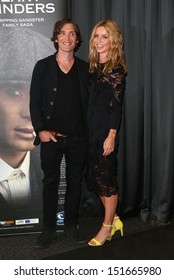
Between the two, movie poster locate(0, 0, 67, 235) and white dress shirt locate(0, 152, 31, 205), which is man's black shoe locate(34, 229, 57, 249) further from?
white dress shirt locate(0, 152, 31, 205)

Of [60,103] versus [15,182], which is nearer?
[60,103]

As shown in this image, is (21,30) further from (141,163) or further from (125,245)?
(125,245)

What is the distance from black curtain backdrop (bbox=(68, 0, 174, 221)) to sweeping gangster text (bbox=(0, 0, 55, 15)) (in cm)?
44

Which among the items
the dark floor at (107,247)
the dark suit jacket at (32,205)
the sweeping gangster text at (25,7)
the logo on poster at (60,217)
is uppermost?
the sweeping gangster text at (25,7)

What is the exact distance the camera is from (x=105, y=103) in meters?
2.64

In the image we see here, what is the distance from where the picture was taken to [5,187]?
118 inches

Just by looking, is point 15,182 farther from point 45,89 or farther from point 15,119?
point 45,89

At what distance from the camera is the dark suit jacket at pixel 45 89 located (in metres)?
2.67

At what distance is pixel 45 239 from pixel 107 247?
0.45 m

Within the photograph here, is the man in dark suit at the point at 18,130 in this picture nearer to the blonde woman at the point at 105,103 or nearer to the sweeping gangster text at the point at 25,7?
the sweeping gangster text at the point at 25,7

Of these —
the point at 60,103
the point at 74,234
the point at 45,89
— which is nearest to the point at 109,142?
the point at 60,103

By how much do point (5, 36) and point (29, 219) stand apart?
137cm

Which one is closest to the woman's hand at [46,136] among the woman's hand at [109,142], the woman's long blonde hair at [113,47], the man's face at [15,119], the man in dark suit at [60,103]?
the man in dark suit at [60,103]

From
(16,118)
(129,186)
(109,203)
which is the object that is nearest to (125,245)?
(109,203)
